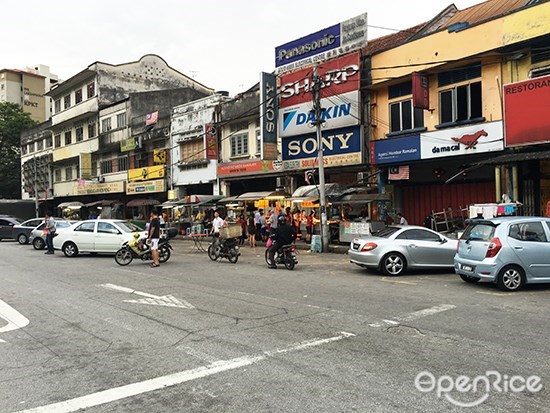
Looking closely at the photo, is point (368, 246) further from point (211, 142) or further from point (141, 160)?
point (141, 160)

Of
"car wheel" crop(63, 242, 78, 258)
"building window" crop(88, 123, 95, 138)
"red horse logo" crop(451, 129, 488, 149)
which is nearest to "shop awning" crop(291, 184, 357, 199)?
"red horse logo" crop(451, 129, 488, 149)

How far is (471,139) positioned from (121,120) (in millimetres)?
29267

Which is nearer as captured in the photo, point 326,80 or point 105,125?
point 326,80

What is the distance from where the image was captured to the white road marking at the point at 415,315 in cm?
684

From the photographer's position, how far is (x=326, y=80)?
72.2 feet

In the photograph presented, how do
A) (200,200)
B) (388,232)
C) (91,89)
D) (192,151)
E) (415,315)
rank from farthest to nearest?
1. (91,89)
2. (192,151)
3. (200,200)
4. (388,232)
5. (415,315)

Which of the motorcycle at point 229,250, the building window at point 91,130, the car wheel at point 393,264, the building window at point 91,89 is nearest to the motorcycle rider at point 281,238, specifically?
the motorcycle at point 229,250

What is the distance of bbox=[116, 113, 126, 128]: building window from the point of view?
37312 millimetres

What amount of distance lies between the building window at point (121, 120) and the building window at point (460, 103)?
27061 mm

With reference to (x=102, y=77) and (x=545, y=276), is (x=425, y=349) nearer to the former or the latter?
(x=545, y=276)

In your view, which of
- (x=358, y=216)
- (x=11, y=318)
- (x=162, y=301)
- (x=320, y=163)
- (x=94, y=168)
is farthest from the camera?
(x=94, y=168)

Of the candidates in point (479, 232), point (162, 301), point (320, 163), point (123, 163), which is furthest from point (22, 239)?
point (479, 232)

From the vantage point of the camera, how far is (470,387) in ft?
14.3

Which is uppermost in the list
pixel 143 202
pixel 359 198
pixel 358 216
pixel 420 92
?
pixel 420 92
